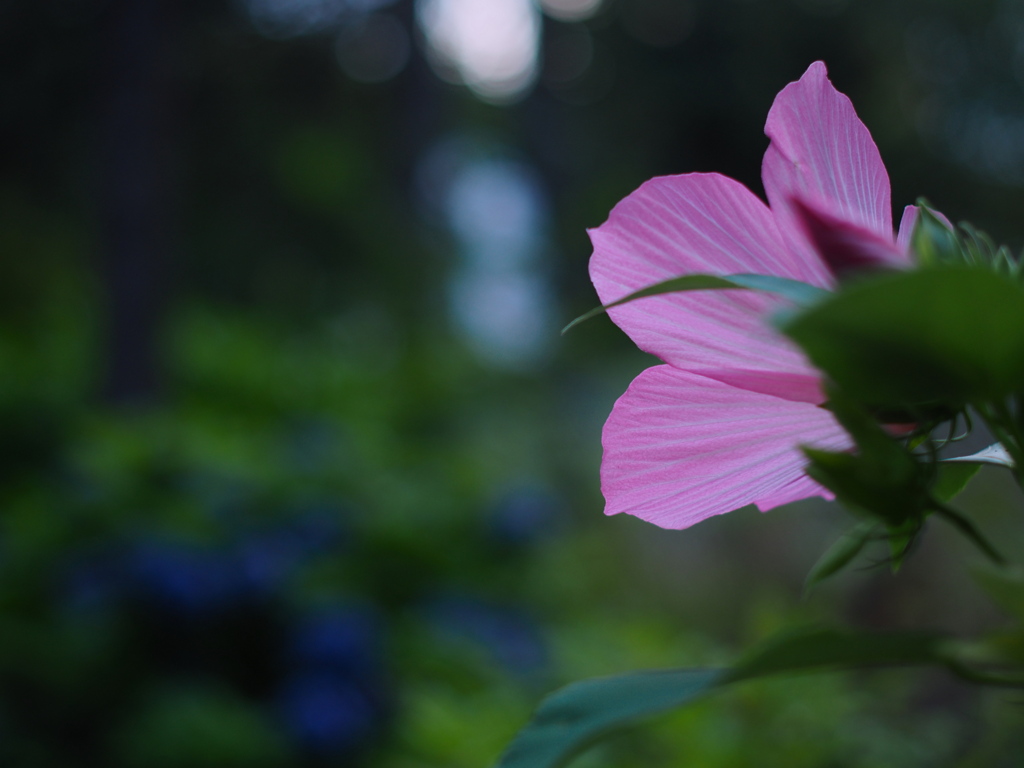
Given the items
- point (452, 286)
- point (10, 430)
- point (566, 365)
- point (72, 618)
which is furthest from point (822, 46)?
point (72, 618)

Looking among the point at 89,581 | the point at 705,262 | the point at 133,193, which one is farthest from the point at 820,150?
the point at 133,193

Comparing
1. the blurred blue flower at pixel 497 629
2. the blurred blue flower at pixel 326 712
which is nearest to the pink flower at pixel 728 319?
the blurred blue flower at pixel 326 712

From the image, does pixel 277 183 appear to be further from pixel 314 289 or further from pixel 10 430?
pixel 10 430

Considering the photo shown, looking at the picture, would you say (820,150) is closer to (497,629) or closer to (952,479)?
(952,479)

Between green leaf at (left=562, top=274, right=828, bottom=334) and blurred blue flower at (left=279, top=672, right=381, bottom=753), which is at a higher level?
green leaf at (left=562, top=274, right=828, bottom=334)

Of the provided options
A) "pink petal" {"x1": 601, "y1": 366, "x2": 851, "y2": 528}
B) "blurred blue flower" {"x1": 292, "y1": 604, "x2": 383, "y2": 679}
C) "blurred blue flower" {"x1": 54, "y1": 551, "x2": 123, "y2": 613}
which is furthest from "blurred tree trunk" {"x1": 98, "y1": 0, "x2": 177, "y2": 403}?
"pink petal" {"x1": 601, "y1": 366, "x2": 851, "y2": 528}

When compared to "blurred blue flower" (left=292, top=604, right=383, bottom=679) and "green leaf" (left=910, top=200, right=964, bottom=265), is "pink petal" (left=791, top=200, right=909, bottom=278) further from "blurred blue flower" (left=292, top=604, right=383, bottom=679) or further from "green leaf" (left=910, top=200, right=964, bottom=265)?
"blurred blue flower" (left=292, top=604, right=383, bottom=679)

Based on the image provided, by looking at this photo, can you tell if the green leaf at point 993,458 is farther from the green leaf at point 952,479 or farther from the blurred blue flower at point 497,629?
the blurred blue flower at point 497,629
